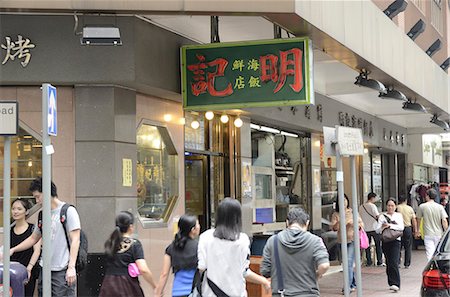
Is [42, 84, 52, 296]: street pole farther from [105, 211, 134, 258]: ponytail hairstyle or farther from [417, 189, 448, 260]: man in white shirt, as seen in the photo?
[417, 189, 448, 260]: man in white shirt

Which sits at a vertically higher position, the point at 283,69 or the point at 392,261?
the point at 283,69

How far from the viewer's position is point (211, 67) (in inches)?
419

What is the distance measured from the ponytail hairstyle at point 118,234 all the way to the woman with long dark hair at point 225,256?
85cm

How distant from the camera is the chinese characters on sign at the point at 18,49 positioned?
31.9ft

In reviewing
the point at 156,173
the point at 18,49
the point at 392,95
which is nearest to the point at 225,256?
the point at 18,49

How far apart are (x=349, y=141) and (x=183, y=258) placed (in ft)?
10.7

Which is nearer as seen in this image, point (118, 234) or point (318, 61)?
point (118, 234)

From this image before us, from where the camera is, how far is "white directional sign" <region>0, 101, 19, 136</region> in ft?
21.7

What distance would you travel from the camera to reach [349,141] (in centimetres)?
934

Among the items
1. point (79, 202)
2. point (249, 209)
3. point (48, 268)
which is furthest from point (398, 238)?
point (48, 268)

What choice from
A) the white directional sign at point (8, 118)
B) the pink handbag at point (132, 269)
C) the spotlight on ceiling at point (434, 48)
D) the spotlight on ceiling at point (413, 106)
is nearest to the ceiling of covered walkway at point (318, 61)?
the spotlight on ceiling at point (413, 106)

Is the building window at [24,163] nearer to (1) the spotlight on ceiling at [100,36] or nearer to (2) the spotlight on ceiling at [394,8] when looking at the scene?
(1) the spotlight on ceiling at [100,36]

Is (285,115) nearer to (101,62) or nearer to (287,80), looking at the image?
(287,80)

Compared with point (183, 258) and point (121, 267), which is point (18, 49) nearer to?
point (121, 267)
